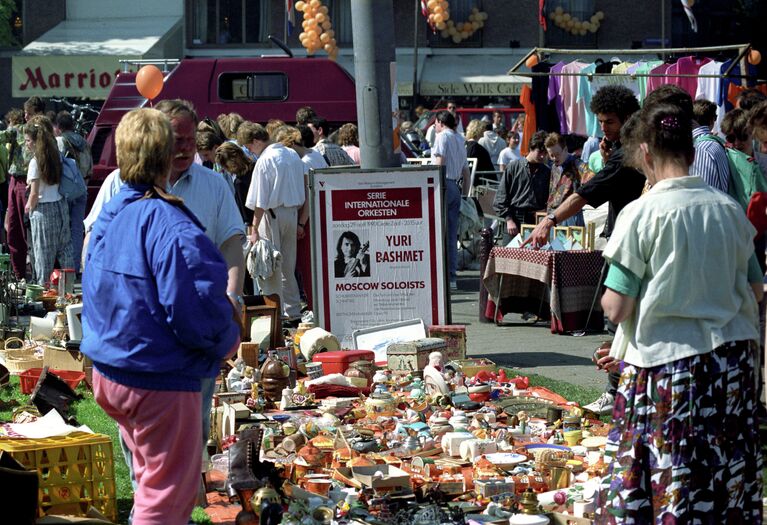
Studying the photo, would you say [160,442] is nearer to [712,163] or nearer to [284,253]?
[712,163]

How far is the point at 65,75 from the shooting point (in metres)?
36.2

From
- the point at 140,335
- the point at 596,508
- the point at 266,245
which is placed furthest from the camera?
the point at 266,245

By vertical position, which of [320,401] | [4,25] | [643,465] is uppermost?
[4,25]

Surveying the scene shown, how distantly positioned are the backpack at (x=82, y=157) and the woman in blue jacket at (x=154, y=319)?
1133cm

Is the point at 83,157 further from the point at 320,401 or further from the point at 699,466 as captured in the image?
Answer: the point at 699,466

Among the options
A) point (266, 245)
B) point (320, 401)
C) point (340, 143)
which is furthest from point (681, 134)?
point (340, 143)

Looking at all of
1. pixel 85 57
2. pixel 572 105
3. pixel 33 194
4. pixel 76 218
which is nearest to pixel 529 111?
pixel 572 105

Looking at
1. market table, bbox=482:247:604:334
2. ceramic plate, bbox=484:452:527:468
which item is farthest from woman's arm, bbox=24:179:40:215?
ceramic plate, bbox=484:452:527:468

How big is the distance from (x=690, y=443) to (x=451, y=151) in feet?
36.8

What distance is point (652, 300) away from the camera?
443 cm

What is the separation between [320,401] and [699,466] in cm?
429

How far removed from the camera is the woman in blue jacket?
14.1 ft

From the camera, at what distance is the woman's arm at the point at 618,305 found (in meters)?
4.49

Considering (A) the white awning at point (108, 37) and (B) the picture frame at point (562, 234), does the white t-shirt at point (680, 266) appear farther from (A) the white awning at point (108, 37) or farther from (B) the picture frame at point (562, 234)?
(A) the white awning at point (108, 37)
